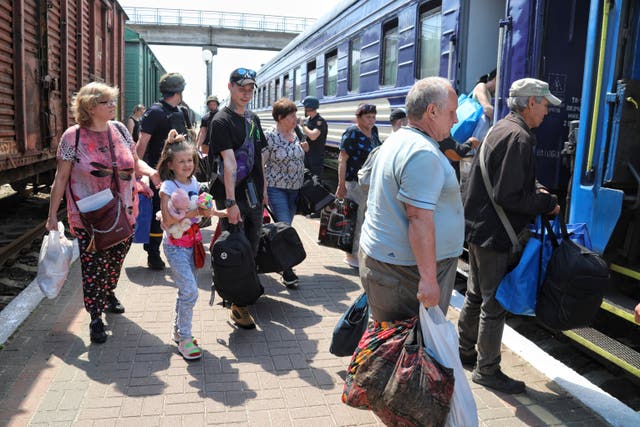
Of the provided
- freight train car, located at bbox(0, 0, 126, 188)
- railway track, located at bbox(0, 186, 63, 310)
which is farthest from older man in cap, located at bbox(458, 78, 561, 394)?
freight train car, located at bbox(0, 0, 126, 188)

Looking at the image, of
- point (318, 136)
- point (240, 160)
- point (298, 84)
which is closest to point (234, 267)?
point (240, 160)

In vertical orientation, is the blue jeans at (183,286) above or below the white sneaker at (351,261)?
above

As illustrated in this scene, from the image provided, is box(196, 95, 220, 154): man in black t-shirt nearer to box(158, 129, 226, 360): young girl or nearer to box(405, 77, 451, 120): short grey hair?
box(158, 129, 226, 360): young girl

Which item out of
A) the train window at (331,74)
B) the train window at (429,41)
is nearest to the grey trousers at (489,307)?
the train window at (429,41)

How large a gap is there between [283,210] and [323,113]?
571cm

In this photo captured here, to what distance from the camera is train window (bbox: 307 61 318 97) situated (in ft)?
39.3

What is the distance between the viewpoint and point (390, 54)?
297 inches

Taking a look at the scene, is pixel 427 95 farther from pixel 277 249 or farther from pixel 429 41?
pixel 429 41

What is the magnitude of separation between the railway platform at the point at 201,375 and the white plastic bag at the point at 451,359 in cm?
69

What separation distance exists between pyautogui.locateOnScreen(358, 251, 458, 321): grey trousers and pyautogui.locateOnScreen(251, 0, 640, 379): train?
4.45ft

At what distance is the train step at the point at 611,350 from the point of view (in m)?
3.20

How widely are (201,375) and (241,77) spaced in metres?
2.02

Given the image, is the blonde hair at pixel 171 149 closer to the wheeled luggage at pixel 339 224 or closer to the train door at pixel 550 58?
the wheeled luggage at pixel 339 224

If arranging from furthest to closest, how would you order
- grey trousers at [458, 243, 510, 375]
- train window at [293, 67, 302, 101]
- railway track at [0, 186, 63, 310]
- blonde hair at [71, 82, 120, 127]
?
train window at [293, 67, 302, 101]
railway track at [0, 186, 63, 310]
blonde hair at [71, 82, 120, 127]
grey trousers at [458, 243, 510, 375]
